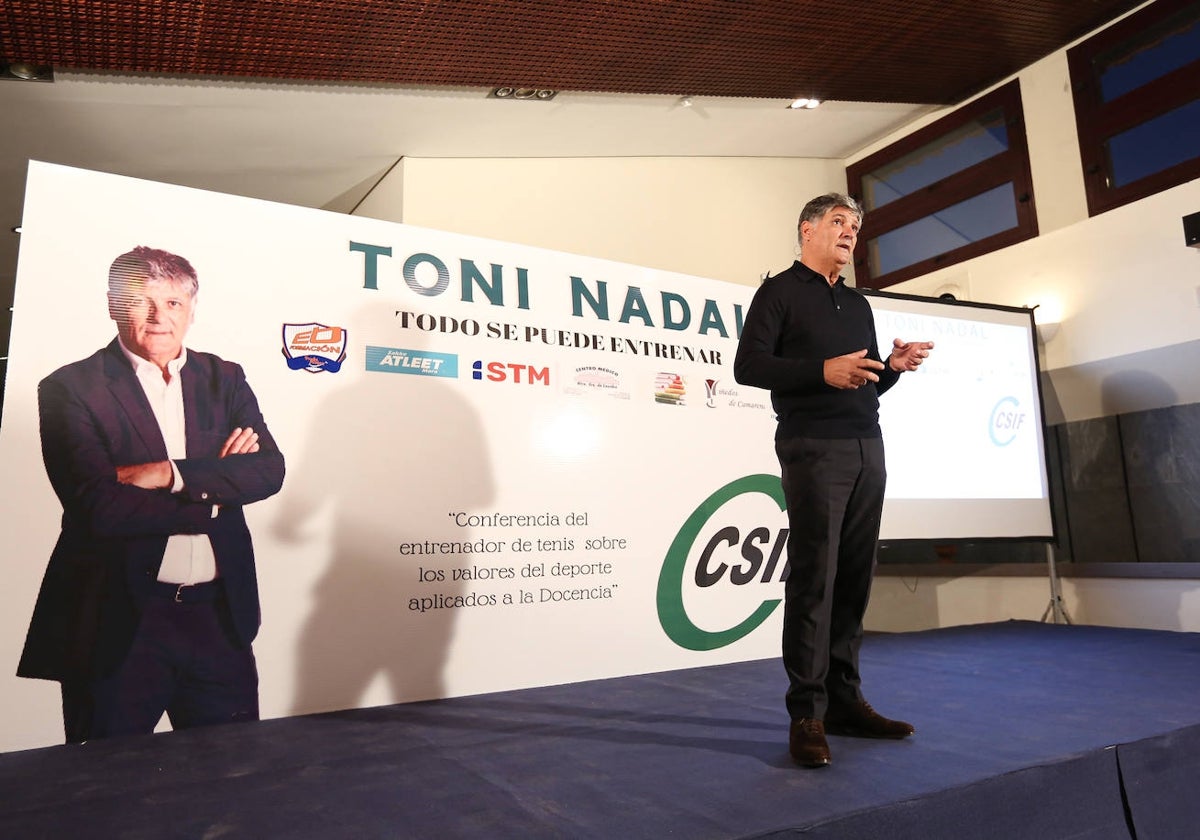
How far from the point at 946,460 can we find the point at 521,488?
8.95 ft

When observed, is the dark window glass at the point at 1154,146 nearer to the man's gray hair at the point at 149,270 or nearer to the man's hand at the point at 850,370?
the man's hand at the point at 850,370

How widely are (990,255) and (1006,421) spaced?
119cm

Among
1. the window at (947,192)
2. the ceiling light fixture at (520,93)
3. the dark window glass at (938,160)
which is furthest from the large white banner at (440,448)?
the dark window glass at (938,160)

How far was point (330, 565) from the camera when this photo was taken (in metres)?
2.54

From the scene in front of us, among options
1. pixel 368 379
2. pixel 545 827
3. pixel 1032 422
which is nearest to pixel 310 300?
pixel 368 379

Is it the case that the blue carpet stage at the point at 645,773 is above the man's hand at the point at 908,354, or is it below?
below

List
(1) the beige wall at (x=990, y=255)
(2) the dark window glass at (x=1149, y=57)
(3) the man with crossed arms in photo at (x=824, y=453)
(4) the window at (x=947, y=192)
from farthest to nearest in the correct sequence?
(4) the window at (x=947, y=192) → (2) the dark window glass at (x=1149, y=57) → (1) the beige wall at (x=990, y=255) → (3) the man with crossed arms in photo at (x=824, y=453)

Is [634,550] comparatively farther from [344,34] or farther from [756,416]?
[344,34]

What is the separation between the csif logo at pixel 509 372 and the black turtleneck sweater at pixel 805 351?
125 cm

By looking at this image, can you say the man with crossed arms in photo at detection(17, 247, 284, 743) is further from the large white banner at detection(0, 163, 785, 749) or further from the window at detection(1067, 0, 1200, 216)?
the window at detection(1067, 0, 1200, 216)

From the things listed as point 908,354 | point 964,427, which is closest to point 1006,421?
point 964,427

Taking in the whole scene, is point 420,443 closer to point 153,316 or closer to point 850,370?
point 153,316

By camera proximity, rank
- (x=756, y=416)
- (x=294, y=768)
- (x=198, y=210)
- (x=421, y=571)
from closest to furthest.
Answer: (x=294, y=768) → (x=198, y=210) → (x=421, y=571) → (x=756, y=416)

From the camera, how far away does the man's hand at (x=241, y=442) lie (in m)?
2.46
